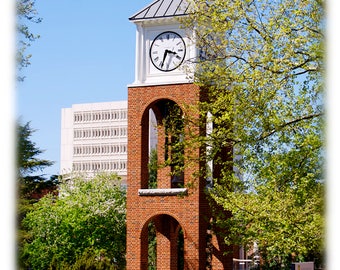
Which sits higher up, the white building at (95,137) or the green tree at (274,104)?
the white building at (95,137)

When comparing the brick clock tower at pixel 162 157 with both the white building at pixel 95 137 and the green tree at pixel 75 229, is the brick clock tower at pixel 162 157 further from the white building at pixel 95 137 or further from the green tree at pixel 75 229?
the white building at pixel 95 137

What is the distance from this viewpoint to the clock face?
99.0 feet

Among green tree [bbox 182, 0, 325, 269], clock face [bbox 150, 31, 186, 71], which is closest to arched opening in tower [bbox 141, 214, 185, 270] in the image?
clock face [bbox 150, 31, 186, 71]

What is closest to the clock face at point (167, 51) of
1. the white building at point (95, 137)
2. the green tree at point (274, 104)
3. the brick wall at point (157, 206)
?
the brick wall at point (157, 206)

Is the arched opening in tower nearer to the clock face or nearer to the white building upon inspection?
the clock face

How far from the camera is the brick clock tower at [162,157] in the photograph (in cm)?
3033

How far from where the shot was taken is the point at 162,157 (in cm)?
3186

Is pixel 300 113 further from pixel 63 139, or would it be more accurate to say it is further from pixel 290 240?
pixel 63 139

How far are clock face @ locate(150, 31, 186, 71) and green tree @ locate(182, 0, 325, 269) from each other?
13.2 meters

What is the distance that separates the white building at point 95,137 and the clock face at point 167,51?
90707 mm

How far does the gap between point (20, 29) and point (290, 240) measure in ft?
24.0

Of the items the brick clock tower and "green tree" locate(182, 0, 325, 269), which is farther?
the brick clock tower

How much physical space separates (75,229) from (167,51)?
16631 millimetres
